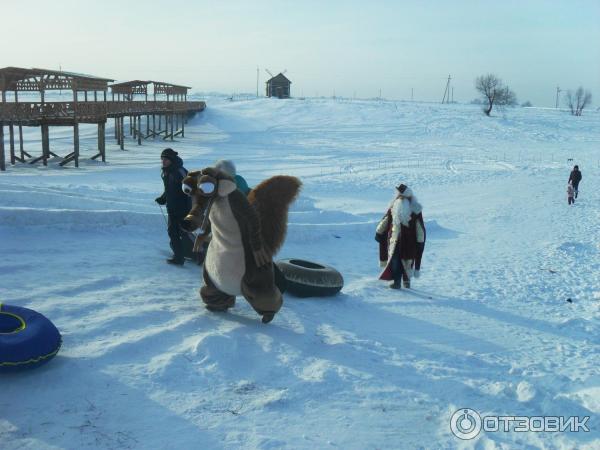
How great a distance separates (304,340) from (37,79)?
20.6m

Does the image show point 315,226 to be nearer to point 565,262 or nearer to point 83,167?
point 565,262

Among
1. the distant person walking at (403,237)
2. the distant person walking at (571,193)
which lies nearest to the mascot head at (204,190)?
the distant person walking at (403,237)

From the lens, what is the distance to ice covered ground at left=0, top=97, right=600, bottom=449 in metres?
3.54

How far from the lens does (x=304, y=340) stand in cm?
497

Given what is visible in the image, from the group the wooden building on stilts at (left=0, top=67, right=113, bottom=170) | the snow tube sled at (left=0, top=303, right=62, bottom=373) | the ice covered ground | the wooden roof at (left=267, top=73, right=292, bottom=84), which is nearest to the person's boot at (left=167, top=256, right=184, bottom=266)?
the ice covered ground

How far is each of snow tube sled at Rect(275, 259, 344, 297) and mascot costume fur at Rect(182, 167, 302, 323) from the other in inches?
45.9

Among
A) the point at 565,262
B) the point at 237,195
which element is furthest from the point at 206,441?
the point at 565,262

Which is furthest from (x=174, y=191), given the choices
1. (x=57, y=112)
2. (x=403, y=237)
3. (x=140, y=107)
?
(x=140, y=107)

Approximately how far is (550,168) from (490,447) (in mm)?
25138

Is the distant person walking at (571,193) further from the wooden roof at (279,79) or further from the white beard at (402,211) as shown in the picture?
the wooden roof at (279,79)

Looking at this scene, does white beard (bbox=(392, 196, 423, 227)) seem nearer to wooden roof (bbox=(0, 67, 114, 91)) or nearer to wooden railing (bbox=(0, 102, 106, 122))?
wooden railing (bbox=(0, 102, 106, 122))

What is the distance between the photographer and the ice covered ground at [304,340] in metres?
3.54

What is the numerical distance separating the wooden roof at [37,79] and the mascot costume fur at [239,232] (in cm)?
1772

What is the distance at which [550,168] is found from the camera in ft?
85.5
